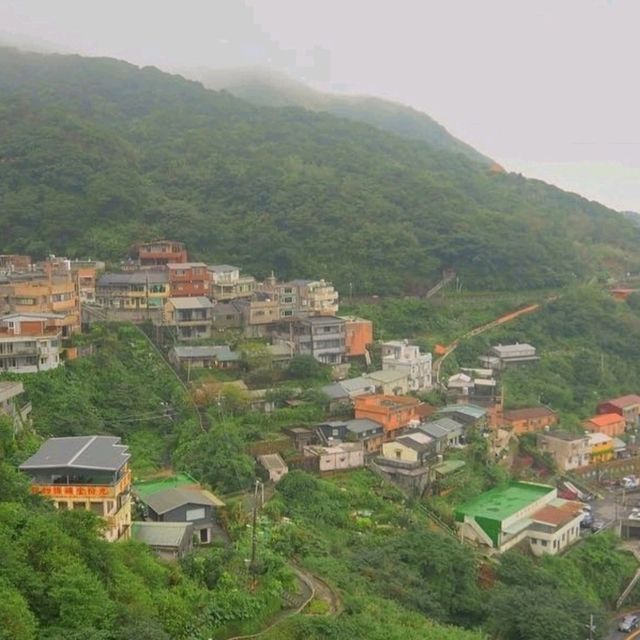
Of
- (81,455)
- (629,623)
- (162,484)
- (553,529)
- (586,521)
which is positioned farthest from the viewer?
(586,521)

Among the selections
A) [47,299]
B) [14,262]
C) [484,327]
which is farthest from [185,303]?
[484,327]

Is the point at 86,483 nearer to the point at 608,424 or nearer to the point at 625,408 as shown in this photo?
the point at 608,424

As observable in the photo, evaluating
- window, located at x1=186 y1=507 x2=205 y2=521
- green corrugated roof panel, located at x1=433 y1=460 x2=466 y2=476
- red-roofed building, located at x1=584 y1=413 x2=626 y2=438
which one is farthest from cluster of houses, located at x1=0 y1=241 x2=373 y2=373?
window, located at x1=186 y1=507 x2=205 y2=521

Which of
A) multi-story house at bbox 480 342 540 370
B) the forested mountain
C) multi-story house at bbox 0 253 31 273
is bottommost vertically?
multi-story house at bbox 480 342 540 370

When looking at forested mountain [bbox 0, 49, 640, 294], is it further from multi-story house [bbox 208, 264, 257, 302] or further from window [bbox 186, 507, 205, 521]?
window [bbox 186, 507, 205, 521]

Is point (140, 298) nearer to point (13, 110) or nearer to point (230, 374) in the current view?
point (230, 374)

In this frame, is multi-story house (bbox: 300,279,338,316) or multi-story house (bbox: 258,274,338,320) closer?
multi-story house (bbox: 258,274,338,320)
